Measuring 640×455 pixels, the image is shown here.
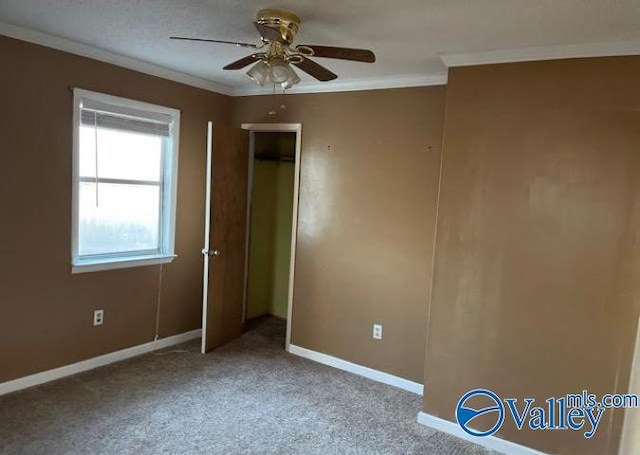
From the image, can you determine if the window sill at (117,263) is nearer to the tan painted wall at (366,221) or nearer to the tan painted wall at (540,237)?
the tan painted wall at (366,221)

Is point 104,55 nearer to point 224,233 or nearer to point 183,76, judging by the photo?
point 183,76

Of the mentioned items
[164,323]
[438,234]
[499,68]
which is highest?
[499,68]

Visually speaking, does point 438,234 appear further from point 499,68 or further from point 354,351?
point 354,351

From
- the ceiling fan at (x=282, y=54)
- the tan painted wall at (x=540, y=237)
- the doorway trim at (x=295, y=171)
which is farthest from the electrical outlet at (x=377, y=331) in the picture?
the ceiling fan at (x=282, y=54)

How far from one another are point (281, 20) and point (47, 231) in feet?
7.25

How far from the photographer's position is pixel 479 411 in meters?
2.77

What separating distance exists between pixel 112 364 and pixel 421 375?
248 centimetres

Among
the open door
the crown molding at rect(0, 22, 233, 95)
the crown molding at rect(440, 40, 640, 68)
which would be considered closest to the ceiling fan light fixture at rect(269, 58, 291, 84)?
the crown molding at rect(440, 40, 640, 68)

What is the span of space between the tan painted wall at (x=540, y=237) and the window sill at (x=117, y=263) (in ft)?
7.80

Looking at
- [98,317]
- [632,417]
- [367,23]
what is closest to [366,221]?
[367,23]

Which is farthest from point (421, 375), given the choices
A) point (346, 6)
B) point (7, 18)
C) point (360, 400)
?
point (7, 18)

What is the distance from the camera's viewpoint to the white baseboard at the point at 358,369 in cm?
347

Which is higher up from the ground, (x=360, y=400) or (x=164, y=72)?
(x=164, y=72)

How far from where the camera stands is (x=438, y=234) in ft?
9.38
